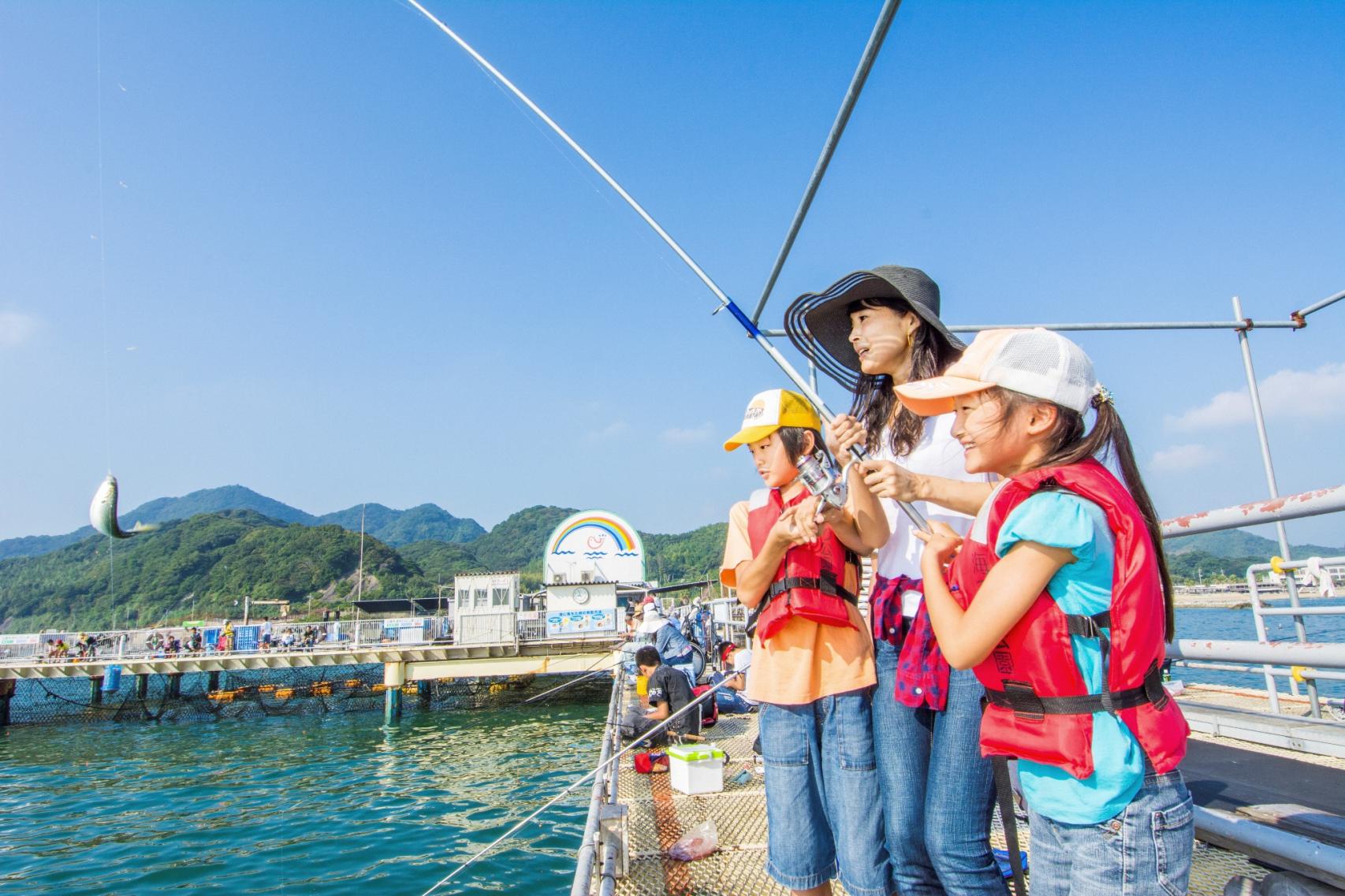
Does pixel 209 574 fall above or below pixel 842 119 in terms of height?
above

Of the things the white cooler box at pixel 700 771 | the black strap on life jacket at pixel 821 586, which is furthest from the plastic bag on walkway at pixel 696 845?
the black strap on life jacket at pixel 821 586

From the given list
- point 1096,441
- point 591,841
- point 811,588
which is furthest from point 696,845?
point 1096,441

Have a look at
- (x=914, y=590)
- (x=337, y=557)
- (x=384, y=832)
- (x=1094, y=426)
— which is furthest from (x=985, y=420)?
(x=337, y=557)

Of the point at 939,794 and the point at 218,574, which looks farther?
the point at 218,574

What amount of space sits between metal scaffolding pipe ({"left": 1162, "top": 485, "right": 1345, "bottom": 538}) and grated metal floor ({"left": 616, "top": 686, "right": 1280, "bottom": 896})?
1.41 m

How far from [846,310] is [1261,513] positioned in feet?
4.27

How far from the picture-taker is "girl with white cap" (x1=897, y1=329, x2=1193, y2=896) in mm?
1243

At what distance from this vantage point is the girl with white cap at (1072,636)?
1.24 metres

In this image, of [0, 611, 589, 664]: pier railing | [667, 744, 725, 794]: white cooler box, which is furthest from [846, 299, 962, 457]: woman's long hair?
[0, 611, 589, 664]: pier railing

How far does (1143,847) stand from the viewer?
124cm

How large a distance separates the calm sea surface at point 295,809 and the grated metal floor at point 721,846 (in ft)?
9.19

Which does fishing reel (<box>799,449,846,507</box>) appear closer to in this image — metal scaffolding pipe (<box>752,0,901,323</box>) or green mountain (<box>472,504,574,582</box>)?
metal scaffolding pipe (<box>752,0,901,323</box>)

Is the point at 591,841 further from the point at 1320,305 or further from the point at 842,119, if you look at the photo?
the point at 1320,305

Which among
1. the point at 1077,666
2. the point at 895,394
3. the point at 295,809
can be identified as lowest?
the point at 295,809
